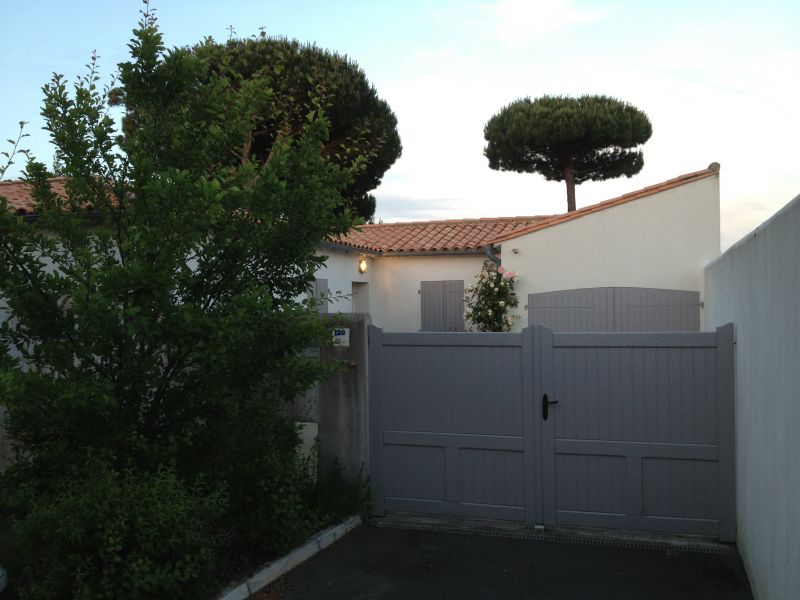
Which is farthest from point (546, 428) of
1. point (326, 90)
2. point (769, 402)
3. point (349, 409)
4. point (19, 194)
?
point (326, 90)

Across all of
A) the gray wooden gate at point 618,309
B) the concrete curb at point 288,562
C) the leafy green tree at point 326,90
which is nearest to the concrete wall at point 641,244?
the gray wooden gate at point 618,309

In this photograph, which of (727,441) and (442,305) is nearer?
(727,441)

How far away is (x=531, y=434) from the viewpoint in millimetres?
6688

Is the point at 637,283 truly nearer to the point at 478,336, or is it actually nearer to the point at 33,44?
the point at 478,336

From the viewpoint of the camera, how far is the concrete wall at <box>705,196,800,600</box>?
11.4 ft

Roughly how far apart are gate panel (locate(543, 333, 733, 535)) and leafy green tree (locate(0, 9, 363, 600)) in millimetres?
2315

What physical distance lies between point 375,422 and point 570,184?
24157 millimetres

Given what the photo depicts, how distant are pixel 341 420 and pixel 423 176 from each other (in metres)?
16.0

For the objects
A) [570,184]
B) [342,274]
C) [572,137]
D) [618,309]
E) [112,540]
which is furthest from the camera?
[570,184]

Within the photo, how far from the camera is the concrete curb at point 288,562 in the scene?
512 centimetres

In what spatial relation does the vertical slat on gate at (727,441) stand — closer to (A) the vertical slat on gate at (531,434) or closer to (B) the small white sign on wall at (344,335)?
(A) the vertical slat on gate at (531,434)

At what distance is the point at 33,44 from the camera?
7.44 meters

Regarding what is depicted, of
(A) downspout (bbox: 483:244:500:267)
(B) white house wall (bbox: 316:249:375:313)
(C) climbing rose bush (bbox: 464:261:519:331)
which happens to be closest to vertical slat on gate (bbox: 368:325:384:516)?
(B) white house wall (bbox: 316:249:375:313)

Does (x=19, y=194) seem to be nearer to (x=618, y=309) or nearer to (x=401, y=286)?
(x=401, y=286)
